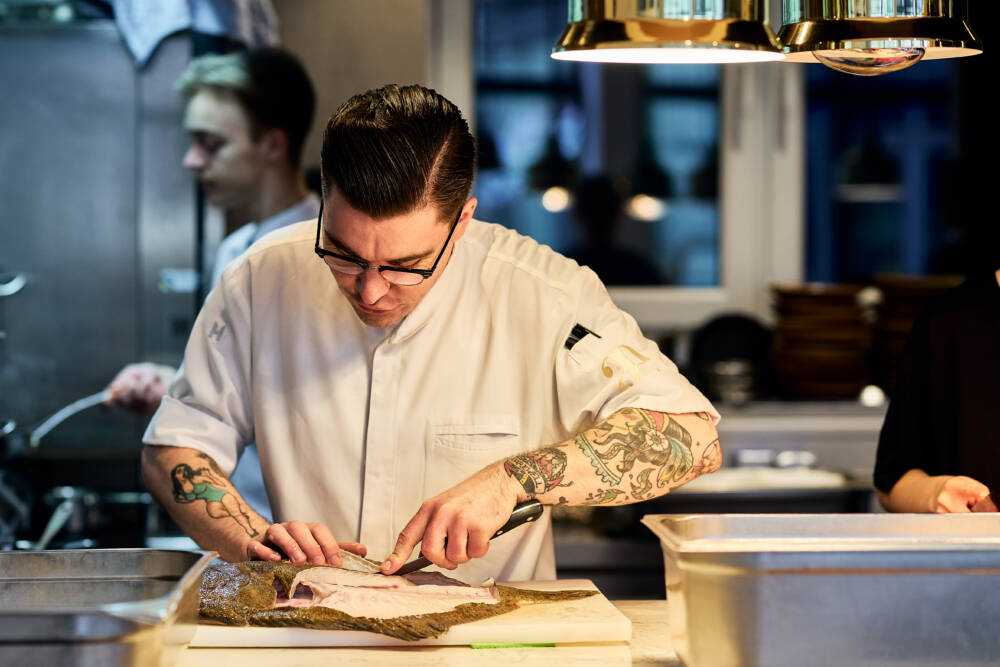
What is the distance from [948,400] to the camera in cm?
203

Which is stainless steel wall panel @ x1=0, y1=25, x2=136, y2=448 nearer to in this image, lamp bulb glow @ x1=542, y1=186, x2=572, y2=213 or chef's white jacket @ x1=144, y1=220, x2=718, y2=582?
chef's white jacket @ x1=144, y1=220, x2=718, y2=582

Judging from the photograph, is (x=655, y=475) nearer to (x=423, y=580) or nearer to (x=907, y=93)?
(x=423, y=580)

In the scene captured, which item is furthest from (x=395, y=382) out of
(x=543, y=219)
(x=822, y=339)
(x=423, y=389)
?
(x=543, y=219)

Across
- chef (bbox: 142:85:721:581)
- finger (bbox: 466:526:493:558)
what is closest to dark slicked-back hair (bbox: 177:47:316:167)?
chef (bbox: 142:85:721:581)

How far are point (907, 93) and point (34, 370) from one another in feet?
15.8

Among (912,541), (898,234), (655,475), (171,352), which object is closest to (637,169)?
(171,352)

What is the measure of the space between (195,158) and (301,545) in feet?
5.05

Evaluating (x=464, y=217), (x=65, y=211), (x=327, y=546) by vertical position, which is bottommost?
(x=327, y=546)

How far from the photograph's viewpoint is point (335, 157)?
170 cm

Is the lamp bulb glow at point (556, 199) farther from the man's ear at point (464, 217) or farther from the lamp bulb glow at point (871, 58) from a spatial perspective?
the lamp bulb glow at point (871, 58)

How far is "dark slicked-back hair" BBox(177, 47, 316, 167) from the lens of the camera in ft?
9.70

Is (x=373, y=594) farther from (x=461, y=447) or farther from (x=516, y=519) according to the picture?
(x=461, y=447)

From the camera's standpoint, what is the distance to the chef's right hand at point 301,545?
1.66 m

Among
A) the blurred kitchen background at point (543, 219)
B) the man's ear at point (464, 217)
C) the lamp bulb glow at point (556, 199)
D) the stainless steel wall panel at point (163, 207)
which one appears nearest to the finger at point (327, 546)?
the man's ear at point (464, 217)
